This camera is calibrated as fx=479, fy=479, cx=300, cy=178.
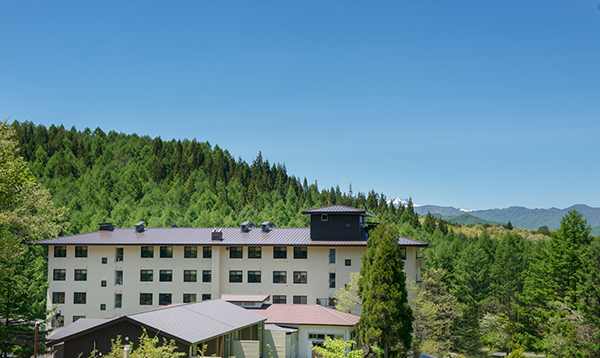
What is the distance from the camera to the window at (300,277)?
47375mm

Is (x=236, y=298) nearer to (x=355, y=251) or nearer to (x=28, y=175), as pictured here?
(x=355, y=251)

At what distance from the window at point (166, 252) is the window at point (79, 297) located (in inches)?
346

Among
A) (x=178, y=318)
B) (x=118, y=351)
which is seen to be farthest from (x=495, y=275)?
(x=118, y=351)

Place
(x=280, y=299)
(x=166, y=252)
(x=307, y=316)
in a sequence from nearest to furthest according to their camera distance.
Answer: (x=307, y=316) < (x=280, y=299) < (x=166, y=252)

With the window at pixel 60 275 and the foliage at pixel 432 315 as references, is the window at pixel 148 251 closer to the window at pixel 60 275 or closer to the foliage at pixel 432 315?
the window at pixel 60 275

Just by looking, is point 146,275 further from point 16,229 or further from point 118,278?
point 16,229

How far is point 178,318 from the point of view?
83.9ft

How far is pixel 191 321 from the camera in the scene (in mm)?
25828

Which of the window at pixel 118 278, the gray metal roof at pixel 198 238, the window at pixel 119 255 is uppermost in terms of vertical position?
the gray metal roof at pixel 198 238

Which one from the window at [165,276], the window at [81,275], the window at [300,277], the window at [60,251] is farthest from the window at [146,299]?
the window at [300,277]

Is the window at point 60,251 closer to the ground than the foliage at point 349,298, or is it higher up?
higher up

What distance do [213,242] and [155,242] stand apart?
19.4ft

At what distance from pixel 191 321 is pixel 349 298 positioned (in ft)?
65.0

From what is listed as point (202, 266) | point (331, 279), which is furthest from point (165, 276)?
point (331, 279)
